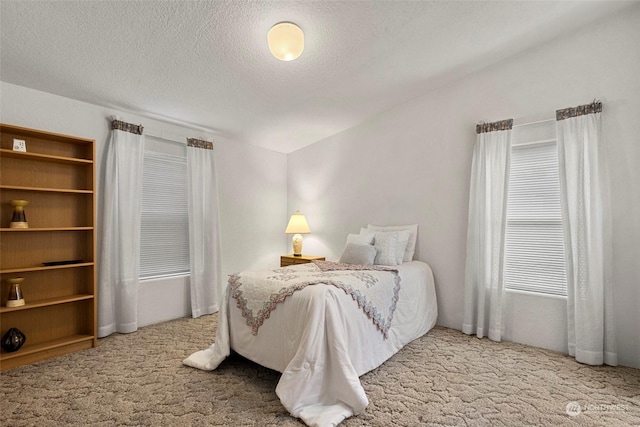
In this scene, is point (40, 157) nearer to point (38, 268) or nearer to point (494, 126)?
point (38, 268)

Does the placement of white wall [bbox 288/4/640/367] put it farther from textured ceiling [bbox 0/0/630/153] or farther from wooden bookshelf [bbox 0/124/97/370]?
wooden bookshelf [bbox 0/124/97/370]

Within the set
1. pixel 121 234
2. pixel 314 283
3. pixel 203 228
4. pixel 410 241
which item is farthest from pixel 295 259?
pixel 314 283

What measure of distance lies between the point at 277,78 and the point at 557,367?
11.5 feet

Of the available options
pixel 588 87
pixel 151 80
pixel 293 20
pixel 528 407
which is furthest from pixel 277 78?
pixel 528 407

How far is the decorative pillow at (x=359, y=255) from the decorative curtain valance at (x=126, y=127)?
262 centimetres

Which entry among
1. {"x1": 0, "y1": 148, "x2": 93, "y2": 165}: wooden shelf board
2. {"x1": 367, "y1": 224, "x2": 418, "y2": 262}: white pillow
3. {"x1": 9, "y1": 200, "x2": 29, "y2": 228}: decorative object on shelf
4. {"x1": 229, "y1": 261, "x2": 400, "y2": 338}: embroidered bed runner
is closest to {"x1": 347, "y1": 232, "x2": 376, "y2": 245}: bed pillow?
{"x1": 367, "y1": 224, "x2": 418, "y2": 262}: white pillow

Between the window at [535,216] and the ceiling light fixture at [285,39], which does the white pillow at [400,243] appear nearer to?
the window at [535,216]

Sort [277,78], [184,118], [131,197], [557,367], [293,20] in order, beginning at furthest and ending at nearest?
[184,118] < [131,197] < [277,78] < [557,367] < [293,20]

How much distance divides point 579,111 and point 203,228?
408 centimetres

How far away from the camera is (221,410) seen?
78.4 inches

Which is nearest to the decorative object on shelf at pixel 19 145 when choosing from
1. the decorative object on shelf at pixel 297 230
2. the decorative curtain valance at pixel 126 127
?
the decorative curtain valance at pixel 126 127

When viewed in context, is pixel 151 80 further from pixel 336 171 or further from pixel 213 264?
pixel 336 171

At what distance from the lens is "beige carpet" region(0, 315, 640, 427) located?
6.29 feet

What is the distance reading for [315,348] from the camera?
2.02 m
